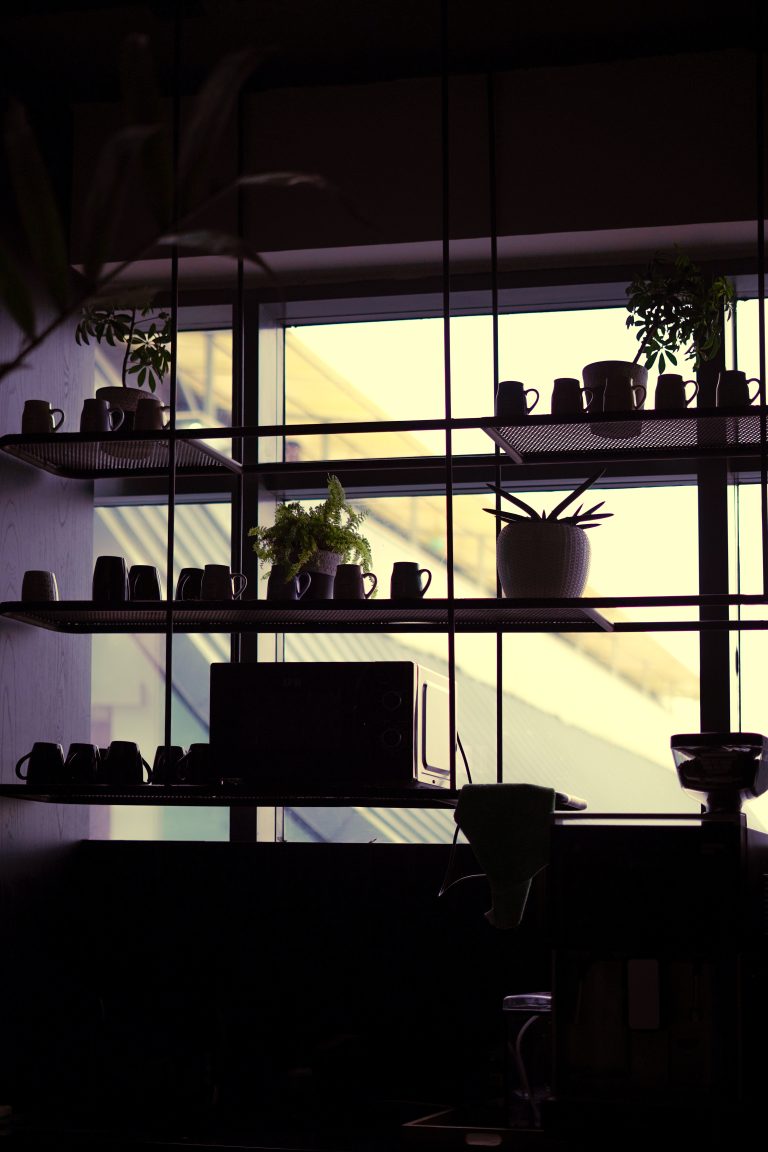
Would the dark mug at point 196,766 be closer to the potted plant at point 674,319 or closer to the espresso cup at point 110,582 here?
the espresso cup at point 110,582

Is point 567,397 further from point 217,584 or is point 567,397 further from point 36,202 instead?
point 36,202

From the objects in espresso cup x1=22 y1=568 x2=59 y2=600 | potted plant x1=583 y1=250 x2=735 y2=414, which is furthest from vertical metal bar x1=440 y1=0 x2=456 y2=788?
espresso cup x1=22 y1=568 x2=59 y2=600

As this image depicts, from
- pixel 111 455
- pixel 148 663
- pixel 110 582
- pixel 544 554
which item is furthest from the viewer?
pixel 148 663

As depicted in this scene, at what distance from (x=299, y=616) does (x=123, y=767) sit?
500 mm

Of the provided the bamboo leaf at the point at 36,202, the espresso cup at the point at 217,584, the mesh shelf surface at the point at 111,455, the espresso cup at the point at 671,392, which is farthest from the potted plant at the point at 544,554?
the bamboo leaf at the point at 36,202

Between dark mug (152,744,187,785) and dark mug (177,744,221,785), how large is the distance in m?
0.01

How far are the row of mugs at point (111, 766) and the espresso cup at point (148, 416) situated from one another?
2.30 feet

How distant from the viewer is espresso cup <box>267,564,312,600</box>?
2816 mm

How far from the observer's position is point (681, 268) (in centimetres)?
A: 282

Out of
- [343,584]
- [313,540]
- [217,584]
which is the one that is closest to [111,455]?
[217,584]

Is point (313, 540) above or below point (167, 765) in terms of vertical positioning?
above

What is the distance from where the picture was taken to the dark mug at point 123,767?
284cm

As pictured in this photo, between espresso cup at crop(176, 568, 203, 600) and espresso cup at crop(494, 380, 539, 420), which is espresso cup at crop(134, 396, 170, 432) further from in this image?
espresso cup at crop(494, 380, 539, 420)

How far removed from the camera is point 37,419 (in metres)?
2.96
